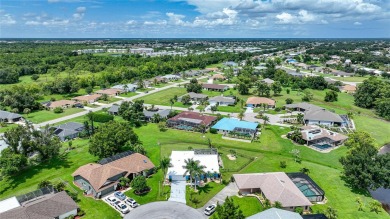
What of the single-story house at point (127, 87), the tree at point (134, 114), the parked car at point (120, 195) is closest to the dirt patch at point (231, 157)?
the parked car at point (120, 195)

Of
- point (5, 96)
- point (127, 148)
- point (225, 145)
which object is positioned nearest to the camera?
point (127, 148)

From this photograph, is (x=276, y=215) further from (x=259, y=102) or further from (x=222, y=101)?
(x=222, y=101)

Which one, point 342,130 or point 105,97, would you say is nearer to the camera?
point 342,130

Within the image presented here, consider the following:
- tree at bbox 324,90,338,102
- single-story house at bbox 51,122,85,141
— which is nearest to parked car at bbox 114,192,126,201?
single-story house at bbox 51,122,85,141

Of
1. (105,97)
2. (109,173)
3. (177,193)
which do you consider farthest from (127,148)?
(105,97)

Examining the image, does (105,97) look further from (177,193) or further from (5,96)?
(177,193)

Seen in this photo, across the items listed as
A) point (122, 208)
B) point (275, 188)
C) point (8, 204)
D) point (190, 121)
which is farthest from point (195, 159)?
point (8, 204)
